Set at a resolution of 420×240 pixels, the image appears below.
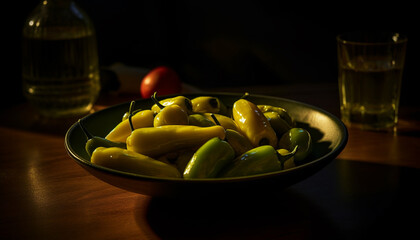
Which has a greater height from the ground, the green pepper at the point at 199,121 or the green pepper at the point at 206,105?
the green pepper at the point at 199,121

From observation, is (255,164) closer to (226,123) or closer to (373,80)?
(226,123)

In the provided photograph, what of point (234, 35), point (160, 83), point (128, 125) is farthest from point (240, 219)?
point (234, 35)

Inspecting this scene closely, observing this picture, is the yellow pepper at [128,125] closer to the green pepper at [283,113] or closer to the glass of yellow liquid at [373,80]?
the green pepper at [283,113]

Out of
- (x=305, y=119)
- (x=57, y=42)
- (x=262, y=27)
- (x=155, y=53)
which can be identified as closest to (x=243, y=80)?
(x=262, y=27)

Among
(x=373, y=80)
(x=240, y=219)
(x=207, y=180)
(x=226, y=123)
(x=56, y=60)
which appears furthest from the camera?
(x=56, y=60)

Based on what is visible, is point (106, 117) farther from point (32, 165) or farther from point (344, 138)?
point (344, 138)

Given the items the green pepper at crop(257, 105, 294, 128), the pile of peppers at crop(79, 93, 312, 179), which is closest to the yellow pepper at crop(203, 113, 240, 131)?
the pile of peppers at crop(79, 93, 312, 179)

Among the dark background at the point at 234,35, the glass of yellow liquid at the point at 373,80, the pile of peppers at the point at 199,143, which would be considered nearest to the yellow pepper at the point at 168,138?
the pile of peppers at the point at 199,143
